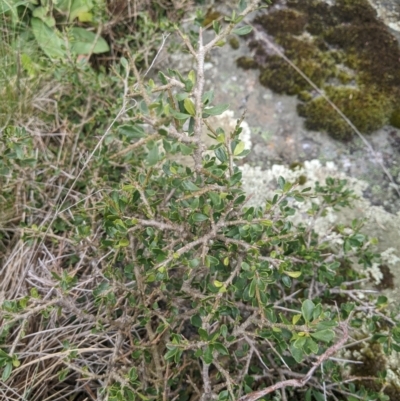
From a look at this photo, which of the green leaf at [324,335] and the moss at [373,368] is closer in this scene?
the green leaf at [324,335]

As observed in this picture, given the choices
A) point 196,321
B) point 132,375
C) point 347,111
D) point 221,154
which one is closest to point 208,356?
point 196,321

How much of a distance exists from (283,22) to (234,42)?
0.25m

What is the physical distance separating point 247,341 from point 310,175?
810 mm

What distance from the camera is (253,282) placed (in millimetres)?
1287

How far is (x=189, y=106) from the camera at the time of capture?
1.16m

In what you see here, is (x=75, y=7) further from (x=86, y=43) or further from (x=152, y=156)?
(x=152, y=156)

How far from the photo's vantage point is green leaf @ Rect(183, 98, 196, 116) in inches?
45.5

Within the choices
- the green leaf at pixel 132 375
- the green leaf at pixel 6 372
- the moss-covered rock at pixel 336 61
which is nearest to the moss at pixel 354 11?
the moss-covered rock at pixel 336 61

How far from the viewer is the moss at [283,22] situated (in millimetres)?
2281

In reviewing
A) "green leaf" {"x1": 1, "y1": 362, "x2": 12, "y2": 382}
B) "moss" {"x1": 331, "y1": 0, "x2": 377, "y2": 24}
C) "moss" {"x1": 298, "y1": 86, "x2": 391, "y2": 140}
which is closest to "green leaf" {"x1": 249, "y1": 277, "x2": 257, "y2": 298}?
"green leaf" {"x1": 1, "y1": 362, "x2": 12, "y2": 382}

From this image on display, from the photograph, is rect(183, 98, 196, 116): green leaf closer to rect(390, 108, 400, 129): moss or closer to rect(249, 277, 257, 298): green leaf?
rect(249, 277, 257, 298): green leaf

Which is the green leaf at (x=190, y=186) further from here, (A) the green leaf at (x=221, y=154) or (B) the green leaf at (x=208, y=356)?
(B) the green leaf at (x=208, y=356)

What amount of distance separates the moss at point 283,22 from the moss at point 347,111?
0.38 metres

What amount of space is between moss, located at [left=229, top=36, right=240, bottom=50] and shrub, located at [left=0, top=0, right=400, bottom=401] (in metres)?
0.87
